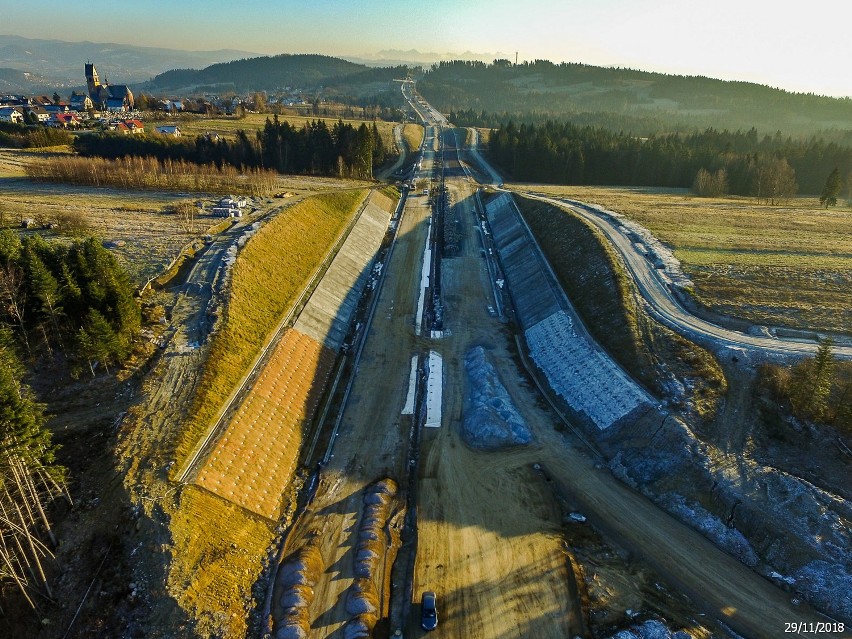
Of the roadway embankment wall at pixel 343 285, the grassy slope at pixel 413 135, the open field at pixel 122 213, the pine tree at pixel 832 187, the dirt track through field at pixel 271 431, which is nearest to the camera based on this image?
the dirt track through field at pixel 271 431

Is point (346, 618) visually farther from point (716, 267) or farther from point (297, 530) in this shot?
point (716, 267)

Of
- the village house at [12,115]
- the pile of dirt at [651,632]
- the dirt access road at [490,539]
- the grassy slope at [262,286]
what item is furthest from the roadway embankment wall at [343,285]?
the village house at [12,115]

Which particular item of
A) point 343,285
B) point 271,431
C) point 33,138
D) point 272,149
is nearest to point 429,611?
point 271,431

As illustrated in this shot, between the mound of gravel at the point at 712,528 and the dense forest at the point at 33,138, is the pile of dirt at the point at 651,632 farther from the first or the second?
the dense forest at the point at 33,138

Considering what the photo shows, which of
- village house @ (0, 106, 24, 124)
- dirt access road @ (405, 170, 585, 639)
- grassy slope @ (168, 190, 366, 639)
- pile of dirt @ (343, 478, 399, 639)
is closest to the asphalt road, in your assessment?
dirt access road @ (405, 170, 585, 639)

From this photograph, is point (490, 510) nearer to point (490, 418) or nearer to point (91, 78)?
point (490, 418)

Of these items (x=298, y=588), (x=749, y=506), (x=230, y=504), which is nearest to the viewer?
(x=298, y=588)
